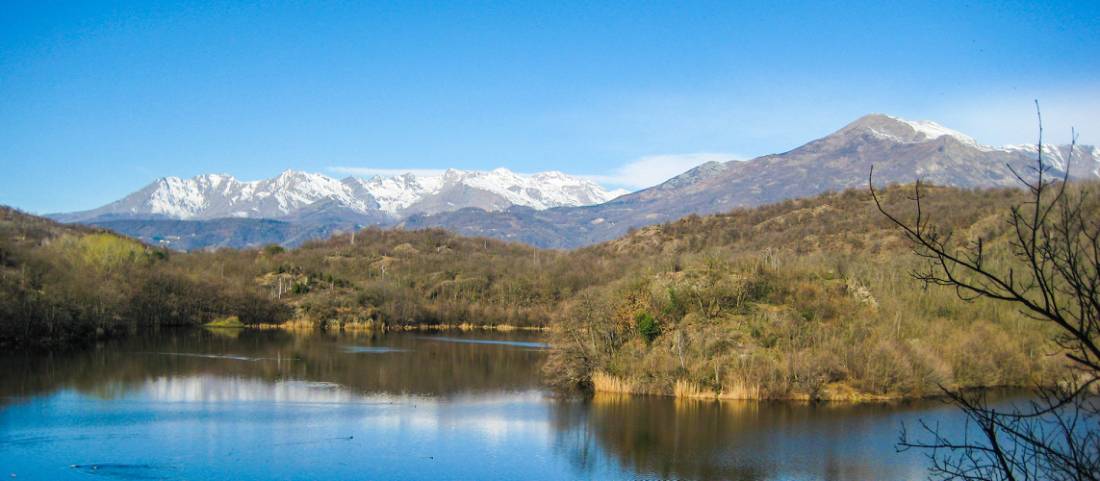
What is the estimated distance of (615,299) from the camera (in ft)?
197

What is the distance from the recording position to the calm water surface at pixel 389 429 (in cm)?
3403

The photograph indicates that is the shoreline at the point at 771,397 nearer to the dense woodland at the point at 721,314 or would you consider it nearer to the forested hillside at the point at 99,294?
the dense woodland at the point at 721,314

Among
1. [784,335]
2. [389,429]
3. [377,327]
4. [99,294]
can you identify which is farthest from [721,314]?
[377,327]

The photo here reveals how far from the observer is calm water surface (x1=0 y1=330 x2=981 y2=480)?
3403 cm

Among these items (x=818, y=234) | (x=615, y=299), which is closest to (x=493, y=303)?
(x=818, y=234)

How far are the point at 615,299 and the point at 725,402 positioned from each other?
11836 millimetres

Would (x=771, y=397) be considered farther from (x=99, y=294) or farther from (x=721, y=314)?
(x=99, y=294)

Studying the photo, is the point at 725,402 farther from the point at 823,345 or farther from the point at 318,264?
the point at 318,264

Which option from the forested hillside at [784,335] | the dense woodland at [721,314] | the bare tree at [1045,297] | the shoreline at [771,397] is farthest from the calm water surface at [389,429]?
the bare tree at [1045,297]

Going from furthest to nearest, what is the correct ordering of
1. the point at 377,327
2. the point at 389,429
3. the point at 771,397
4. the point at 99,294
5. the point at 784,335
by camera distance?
the point at 377,327, the point at 99,294, the point at 784,335, the point at 771,397, the point at 389,429

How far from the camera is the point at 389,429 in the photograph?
43.3 meters

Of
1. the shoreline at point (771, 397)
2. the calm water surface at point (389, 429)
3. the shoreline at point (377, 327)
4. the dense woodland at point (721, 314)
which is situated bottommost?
the calm water surface at point (389, 429)

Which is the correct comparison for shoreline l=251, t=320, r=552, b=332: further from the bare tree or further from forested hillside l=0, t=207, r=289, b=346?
the bare tree

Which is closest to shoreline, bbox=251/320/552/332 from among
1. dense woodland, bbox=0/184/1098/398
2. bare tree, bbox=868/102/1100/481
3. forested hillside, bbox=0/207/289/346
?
dense woodland, bbox=0/184/1098/398
